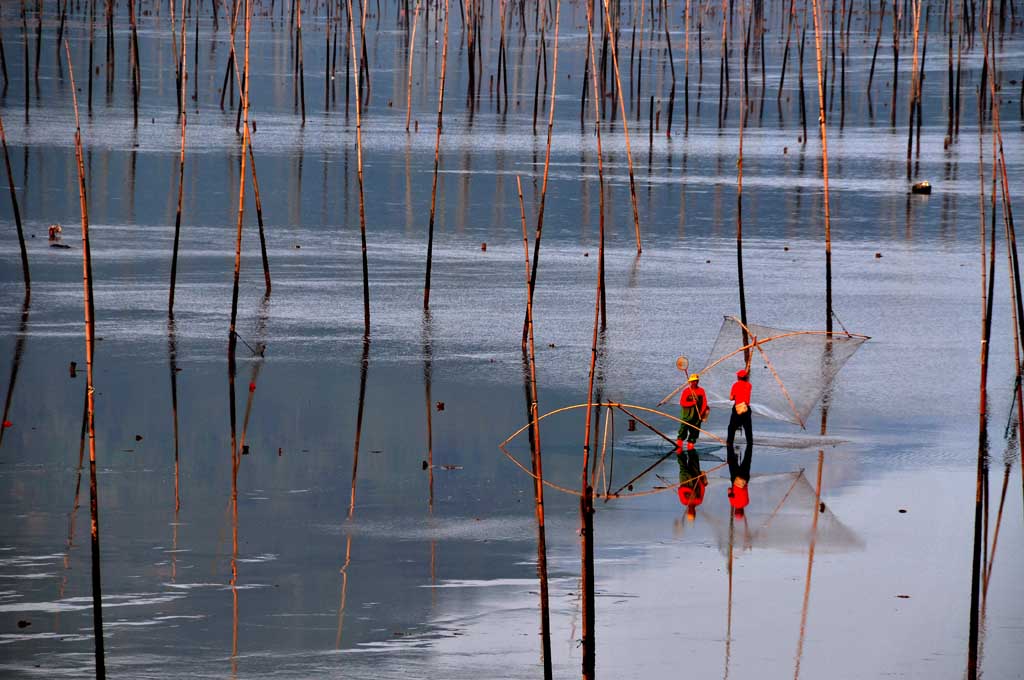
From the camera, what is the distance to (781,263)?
70.0 feet

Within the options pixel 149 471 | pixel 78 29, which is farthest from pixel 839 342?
pixel 78 29

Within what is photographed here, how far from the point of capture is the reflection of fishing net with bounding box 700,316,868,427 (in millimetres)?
12969

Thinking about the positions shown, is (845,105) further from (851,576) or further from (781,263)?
(851,576)

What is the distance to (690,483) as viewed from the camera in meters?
11.3

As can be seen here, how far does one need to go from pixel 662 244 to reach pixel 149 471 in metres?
12.5

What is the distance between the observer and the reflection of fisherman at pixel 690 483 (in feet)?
35.6

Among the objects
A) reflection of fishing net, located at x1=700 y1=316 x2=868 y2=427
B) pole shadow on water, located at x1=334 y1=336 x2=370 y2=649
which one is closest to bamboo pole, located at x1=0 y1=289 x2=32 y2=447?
pole shadow on water, located at x1=334 y1=336 x2=370 y2=649

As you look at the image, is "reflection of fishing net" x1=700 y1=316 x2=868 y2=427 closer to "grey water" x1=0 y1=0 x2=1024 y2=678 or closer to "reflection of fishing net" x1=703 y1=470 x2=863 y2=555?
"grey water" x1=0 y1=0 x2=1024 y2=678

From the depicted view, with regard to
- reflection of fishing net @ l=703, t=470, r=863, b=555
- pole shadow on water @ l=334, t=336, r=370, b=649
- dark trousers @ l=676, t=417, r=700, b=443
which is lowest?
reflection of fishing net @ l=703, t=470, r=863, b=555

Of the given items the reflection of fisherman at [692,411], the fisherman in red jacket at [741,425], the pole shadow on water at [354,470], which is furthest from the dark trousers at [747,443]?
the pole shadow on water at [354,470]

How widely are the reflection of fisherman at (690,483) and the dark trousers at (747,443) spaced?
9.9 inches

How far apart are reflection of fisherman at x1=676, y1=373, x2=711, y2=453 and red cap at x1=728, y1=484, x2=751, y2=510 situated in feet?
2.93

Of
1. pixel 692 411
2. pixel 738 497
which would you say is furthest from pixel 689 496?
pixel 692 411

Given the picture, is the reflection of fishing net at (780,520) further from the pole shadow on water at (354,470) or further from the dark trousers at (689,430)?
the pole shadow on water at (354,470)
